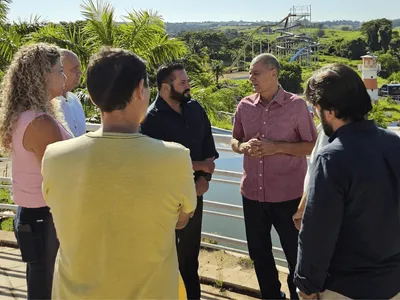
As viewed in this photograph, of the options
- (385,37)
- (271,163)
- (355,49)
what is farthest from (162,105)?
(385,37)

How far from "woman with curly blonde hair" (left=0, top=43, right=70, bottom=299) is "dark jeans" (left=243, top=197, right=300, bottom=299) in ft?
4.30

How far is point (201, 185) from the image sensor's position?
9.53ft

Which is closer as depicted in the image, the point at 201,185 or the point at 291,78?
the point at 201,185

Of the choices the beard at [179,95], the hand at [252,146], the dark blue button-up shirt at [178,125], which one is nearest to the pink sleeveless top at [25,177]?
the dark blue button-up shirt at [178,125]

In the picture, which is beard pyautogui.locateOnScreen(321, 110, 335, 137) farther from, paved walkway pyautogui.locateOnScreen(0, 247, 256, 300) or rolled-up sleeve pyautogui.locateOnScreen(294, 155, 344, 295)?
paved walkway pyautogui.locateOnScreen(0, 247, 256, 300)

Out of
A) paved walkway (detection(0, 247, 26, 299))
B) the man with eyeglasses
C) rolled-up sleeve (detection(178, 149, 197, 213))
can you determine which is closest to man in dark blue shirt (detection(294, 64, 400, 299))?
rolled-up sleeve (detection(178, 149, 197, 213))

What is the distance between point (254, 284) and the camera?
10.7 feet

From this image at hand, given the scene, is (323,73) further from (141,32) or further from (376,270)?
(141,32)

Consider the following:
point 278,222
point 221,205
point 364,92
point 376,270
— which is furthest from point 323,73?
point 221,205

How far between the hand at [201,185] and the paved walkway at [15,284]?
825mm

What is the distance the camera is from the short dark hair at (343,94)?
5.91 ft

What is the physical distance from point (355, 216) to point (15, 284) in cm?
269

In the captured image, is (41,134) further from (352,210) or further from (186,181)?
(352,210)

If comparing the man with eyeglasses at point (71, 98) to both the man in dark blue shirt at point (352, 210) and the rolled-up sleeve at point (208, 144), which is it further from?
the man in dark blue shirt at point (352, 210)
